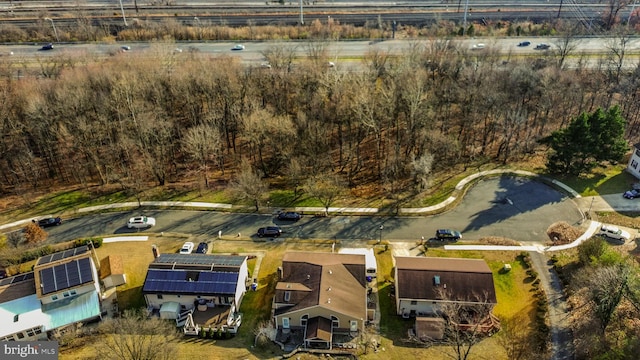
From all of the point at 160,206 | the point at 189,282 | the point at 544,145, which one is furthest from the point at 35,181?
the point at 544,145

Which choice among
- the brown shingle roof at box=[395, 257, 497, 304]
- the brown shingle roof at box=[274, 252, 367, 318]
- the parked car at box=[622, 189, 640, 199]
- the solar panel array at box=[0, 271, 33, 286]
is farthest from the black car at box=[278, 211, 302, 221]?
the parked car at box=[622, 189, 640, 199]

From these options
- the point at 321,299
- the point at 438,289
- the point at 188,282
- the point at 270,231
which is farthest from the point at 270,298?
the point at 438,289

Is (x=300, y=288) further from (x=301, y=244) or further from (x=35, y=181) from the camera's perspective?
(x=35, y=181)

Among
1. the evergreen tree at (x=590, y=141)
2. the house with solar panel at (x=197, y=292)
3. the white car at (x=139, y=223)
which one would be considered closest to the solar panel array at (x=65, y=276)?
the house with solar panel at (x=197, y=292)

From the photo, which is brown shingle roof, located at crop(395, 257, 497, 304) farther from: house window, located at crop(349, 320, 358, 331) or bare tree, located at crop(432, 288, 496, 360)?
house window, located at crop(349, 320, 358, 331)

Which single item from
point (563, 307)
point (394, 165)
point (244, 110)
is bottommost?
point (563, 307)

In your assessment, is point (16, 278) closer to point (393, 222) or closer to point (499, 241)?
point (393, 222)

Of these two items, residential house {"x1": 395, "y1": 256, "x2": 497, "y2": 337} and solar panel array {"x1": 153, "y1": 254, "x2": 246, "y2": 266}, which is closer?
residential house {"x1": 395, "y1": 256, "x2": 497, "y2": 337}
